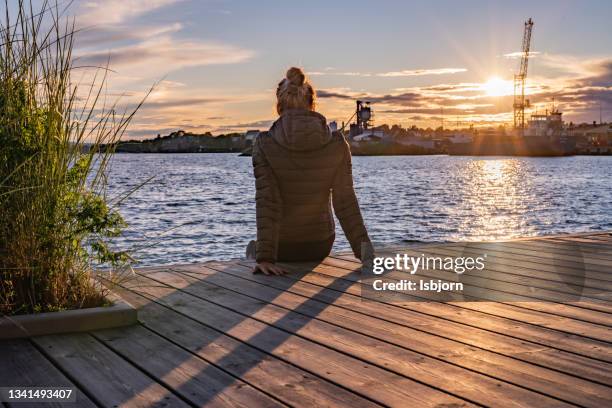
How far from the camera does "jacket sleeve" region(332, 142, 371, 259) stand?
3900 millimetres

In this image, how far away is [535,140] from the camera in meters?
97.4

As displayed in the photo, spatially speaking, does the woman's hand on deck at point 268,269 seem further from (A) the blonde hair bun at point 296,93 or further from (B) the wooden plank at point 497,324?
(A) the blonde hair bun at point 296,93

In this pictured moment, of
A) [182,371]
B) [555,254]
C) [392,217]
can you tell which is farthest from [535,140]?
[182,371]

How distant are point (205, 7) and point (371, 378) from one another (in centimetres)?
1074

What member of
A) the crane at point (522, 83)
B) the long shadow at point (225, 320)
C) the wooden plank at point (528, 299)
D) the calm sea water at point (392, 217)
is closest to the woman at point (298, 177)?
the long shadow at point (225, 320)

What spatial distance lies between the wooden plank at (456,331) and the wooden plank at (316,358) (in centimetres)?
38

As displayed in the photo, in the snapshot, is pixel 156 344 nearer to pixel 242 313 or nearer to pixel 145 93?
pixel 242 313

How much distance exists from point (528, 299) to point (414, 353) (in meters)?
1.05

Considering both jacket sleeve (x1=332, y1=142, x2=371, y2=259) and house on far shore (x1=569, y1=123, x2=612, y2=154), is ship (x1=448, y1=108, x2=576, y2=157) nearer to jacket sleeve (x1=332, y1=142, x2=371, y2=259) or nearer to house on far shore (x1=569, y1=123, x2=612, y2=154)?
house on far shore (x1=569, y1=123, x2=612, y2=154)

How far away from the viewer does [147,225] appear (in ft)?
57.1

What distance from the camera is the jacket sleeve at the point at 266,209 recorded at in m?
3.75

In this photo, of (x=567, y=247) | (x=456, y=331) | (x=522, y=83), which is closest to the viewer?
(x=456, y=331)

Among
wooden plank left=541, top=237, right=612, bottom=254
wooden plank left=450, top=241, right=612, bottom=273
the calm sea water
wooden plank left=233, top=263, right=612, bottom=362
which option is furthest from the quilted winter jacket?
the calm sea water

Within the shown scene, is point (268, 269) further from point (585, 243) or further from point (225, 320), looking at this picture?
point (585, 243)
